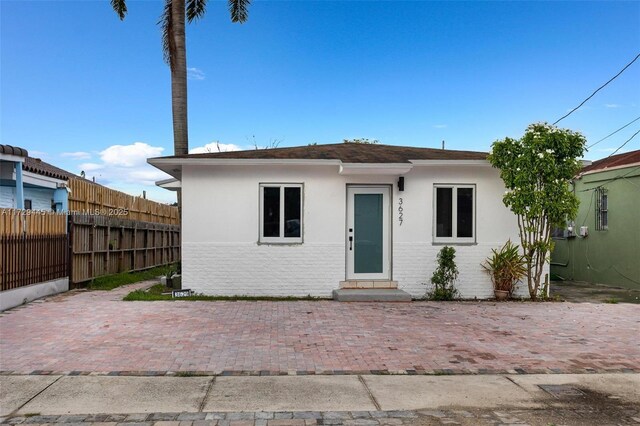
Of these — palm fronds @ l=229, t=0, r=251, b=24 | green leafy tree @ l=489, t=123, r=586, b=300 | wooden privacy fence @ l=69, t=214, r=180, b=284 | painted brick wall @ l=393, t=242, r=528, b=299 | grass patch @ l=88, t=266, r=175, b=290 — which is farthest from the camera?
palm fronds @ l=229, t=0, r=251, b=24

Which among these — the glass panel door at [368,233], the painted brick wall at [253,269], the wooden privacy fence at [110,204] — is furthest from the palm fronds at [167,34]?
the glass panel door at [368,233]

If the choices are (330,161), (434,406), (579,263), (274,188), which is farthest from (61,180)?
(579,263)

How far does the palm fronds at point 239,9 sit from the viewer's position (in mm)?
14711

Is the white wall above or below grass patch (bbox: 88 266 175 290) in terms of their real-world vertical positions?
above

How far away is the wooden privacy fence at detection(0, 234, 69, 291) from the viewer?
8891mm

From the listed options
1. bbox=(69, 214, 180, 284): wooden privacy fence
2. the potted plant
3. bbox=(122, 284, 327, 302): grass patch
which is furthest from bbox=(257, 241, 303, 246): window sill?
bbox=(69, 214, 180, 284): wooden privacy fence

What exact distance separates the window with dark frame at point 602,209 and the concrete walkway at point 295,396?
1080 cm

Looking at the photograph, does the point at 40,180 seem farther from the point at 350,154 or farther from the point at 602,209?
the point at 602,209

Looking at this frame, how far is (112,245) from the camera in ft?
45.4

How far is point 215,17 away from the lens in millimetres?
15289

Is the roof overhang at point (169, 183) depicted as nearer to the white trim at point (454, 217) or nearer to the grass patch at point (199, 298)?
the grass patch at point (199, 298)

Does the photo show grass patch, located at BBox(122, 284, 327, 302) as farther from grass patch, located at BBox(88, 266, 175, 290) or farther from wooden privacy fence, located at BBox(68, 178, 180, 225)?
wooden privacy fence, located at BBox(68, 178, 180, 225)

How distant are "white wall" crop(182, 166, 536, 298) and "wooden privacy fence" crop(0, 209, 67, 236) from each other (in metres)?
3.11

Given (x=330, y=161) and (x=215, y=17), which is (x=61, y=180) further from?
A: (x=330, y=161)
